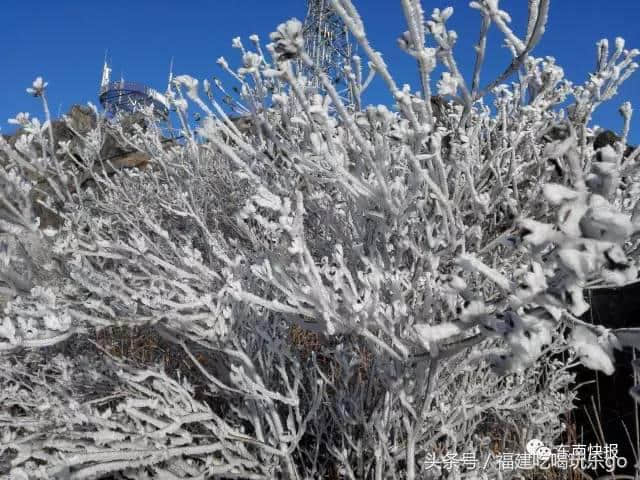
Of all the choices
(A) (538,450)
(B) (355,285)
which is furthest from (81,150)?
(A) (538,450)

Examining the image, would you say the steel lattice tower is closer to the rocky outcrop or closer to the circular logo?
the rocky outcrop

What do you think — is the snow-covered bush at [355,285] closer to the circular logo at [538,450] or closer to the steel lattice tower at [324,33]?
the circular logo at [538,450]

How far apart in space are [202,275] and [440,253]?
958mm

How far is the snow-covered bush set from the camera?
86 cm

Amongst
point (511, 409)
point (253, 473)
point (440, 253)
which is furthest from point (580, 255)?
point (511, 409)

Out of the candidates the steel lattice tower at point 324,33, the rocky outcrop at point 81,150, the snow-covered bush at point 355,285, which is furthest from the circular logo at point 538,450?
the steel lattice tower at point 324,33

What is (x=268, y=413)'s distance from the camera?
1.98m

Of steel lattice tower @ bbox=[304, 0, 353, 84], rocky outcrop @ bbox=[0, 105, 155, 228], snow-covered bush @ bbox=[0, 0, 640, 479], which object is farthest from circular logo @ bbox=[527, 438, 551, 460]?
steel lattice tower @ bbox=[304, 0, 353, 84]

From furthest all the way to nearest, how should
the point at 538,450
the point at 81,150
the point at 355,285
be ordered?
the point at 81,150 < the point at 538,450 < the point at 355,285

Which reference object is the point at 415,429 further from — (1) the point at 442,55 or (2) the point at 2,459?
(2) the point at 2,459

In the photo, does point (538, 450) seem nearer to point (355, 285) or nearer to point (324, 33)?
point (355, 285)

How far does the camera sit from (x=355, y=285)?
1.88m

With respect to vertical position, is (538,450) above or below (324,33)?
below

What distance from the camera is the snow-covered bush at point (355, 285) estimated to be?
86 centimetres
